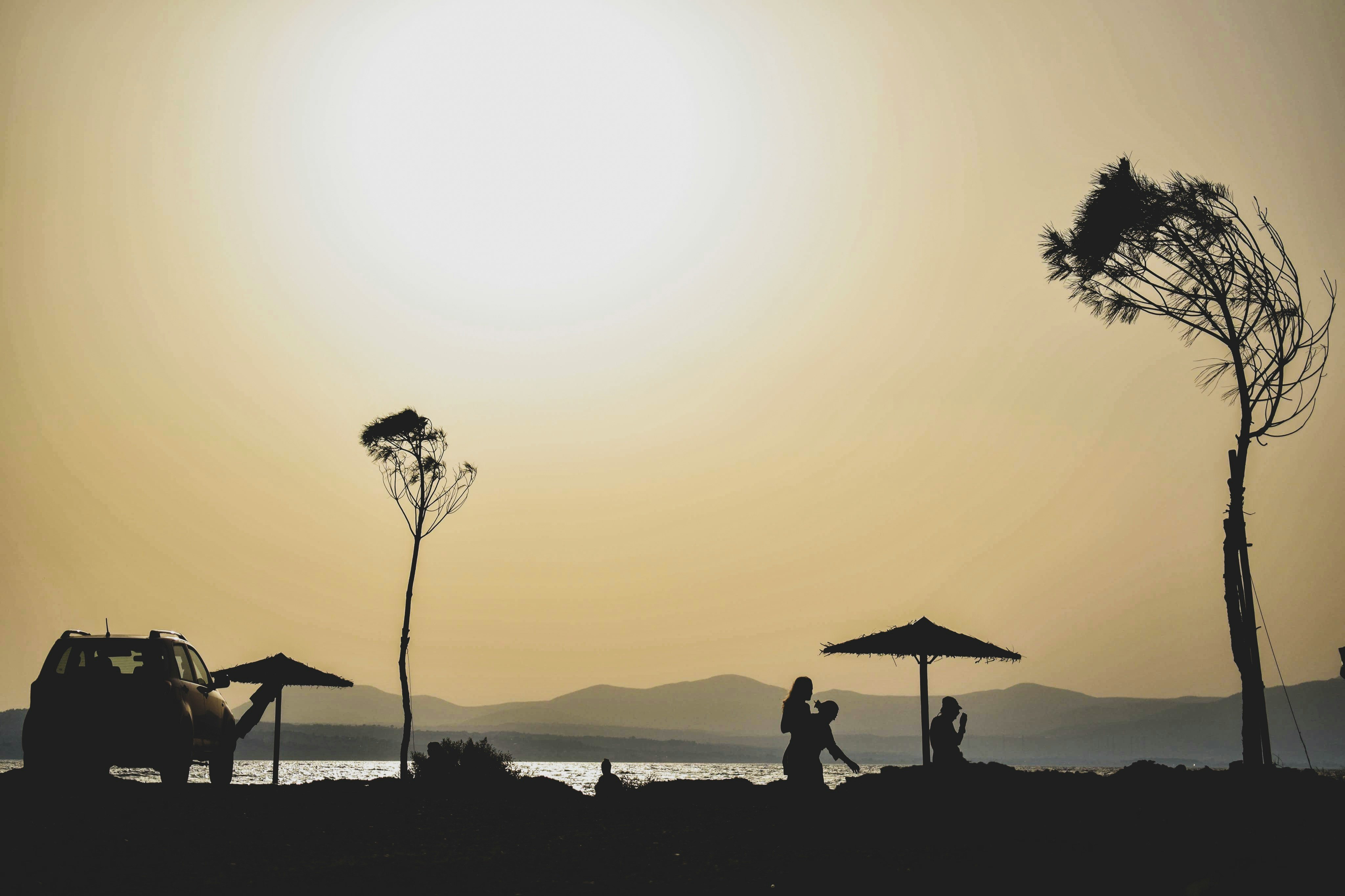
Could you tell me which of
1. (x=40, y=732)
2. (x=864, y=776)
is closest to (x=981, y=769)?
(x=864, y=776)

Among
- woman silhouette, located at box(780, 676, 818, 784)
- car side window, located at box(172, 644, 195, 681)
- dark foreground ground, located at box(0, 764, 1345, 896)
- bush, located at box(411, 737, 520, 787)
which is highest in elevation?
car side window, located at box(172, 644, 195, 681)

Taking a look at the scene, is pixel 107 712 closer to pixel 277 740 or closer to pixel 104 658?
pixel 104 658

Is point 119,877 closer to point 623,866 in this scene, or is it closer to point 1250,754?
point 623,866

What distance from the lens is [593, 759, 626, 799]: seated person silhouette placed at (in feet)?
57.2

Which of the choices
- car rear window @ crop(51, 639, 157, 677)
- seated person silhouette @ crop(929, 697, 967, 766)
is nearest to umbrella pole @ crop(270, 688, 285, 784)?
car rear window @ crop(51, 639, 157, 677)

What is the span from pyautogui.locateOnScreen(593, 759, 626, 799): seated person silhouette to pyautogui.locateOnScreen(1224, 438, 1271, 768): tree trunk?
30.1 ft

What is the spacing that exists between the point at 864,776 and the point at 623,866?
266 inches

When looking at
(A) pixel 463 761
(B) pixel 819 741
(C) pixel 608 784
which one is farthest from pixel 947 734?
(A) pixel 463 761

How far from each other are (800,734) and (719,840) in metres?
1.53

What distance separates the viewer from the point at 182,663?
523 inches

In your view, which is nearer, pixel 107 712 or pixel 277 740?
pixel 107 712

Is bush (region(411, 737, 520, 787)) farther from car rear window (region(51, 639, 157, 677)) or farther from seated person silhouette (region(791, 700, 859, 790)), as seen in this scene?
seated person silhouette (region(791, 700, 859, 790))

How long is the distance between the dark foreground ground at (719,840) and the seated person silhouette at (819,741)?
220 mm

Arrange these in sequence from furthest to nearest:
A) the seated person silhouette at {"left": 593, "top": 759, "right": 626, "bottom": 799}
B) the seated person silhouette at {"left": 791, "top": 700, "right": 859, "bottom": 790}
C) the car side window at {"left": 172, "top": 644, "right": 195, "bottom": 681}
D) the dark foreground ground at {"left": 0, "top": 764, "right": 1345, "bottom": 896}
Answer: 1. the seated person silhouette at {"left": 593, "top": 759, "right": 626, "bottom": 799}
2. the car side window at {"left": 172, "top": 644, "right": 195, "bottom": 681}
3. the seated person silhouette at {"left": 791, "top": 700, "right": 859, "bottom": 790}
4. the dark foreground ground at {"left": 0, "top": 764, "right": 1345, "bottom": 896}
